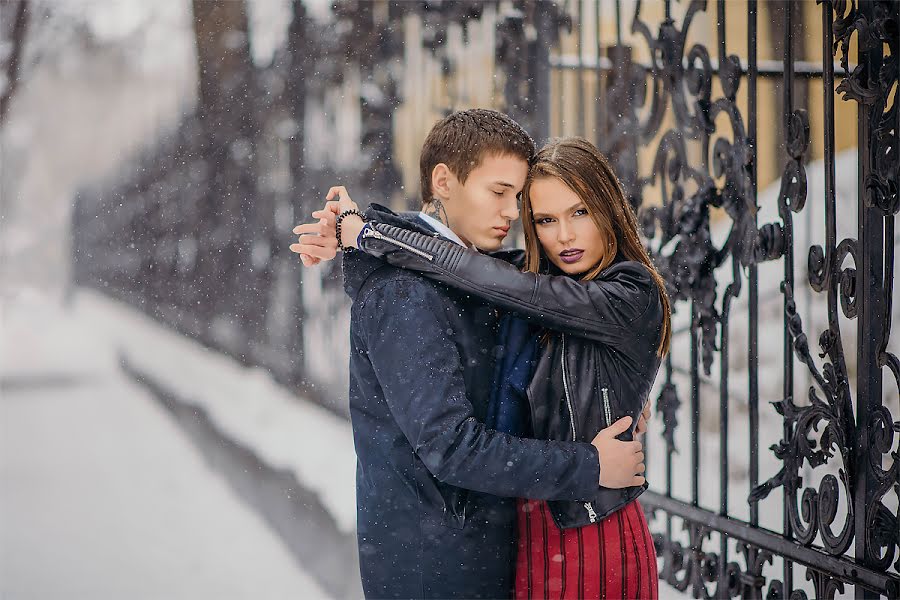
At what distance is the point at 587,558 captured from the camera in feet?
5.24

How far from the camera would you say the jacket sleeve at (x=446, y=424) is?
146cm

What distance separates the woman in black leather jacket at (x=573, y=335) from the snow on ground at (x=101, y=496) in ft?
7.59

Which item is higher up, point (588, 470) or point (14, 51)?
point (14, 51)

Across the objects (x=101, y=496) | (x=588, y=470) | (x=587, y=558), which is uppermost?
(x=588, y=470)

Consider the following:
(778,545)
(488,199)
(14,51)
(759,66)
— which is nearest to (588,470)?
(488,199)

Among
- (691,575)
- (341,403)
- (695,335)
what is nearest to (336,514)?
(341,403)

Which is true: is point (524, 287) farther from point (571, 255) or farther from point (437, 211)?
point (437, 211)

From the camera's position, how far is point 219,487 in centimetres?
496

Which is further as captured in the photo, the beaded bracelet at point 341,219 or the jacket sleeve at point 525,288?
the beaded bracelet at point 341,219

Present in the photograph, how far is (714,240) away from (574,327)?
111 inches

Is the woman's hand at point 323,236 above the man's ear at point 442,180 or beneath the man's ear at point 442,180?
beneath

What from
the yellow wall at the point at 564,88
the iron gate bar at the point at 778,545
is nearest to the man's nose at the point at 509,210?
the iron gate bar at the point at 778,545

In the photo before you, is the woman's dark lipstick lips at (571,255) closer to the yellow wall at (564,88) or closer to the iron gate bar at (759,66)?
the iron gate bar at (759,66)

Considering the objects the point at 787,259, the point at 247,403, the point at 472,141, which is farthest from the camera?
the point at 247,403
